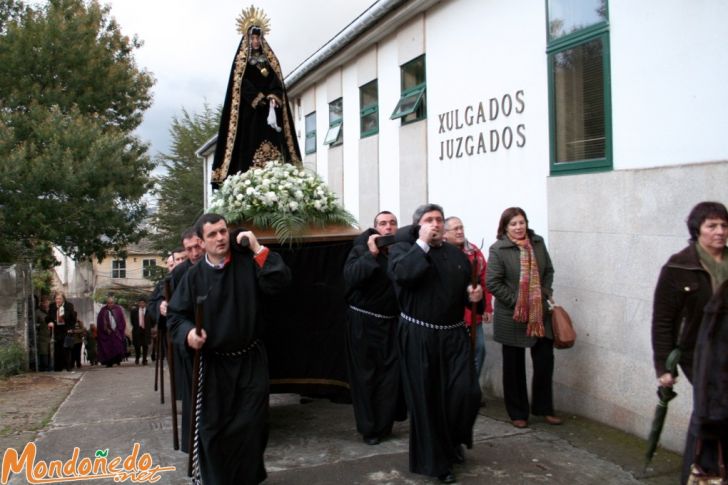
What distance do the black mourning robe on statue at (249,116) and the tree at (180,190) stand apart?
3082 centimetres

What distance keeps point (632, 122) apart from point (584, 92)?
777 mm

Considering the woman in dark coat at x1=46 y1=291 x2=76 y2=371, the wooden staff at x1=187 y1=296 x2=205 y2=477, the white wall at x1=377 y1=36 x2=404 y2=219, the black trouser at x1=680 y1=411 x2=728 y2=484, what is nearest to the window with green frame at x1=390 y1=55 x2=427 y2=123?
the white wall at x1=377 y1=36 x2=404 y2=219

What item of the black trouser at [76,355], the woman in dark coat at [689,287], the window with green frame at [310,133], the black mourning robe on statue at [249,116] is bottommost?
the black trouser at [76,355]

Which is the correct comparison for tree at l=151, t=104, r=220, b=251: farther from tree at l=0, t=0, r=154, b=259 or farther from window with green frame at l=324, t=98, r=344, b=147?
window with green frame at l=324, t=98, r=344, b=147

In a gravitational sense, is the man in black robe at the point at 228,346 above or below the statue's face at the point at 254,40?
below

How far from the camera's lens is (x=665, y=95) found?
216 inches

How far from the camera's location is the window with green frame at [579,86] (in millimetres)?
6176

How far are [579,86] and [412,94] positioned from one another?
380cm

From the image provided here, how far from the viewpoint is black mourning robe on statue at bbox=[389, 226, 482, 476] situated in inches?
195

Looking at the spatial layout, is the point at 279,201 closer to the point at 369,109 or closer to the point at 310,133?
the point at 369,109

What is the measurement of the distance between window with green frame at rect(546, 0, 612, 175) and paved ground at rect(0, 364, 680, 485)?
2413mm

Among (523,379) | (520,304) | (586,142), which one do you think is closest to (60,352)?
(523,379)

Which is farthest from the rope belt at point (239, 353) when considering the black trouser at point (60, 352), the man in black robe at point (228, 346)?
the black trouser at point (60, 352)

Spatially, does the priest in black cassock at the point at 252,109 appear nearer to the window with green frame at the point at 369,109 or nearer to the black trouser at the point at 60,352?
the window with green frame at the point at 369,109
